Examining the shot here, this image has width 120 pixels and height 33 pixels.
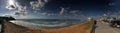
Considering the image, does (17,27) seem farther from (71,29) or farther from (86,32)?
(86,32)

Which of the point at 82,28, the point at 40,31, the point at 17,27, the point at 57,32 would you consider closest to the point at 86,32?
the point at 82,28

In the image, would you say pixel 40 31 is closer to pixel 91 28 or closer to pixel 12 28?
pixel 12 28

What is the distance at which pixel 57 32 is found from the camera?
5.59m

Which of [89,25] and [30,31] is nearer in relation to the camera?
[89,25]

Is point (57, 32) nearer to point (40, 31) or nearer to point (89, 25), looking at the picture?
point (40, 31)

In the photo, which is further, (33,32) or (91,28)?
(33,32)

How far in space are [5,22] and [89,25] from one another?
195cm

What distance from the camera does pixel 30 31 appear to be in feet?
18.5

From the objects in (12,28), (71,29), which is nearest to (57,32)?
(71,29)

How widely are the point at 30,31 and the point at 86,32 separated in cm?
134

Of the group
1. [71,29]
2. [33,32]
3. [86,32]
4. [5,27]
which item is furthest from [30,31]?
[86,32]

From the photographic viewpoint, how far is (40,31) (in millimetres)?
5691

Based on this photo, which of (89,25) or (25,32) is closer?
(89,25)

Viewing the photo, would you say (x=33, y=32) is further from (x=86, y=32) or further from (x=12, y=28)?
(x=86, y=32)
